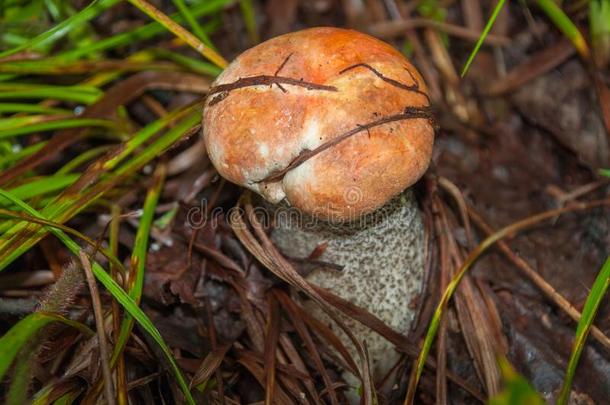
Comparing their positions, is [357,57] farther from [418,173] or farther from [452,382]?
[452,382]

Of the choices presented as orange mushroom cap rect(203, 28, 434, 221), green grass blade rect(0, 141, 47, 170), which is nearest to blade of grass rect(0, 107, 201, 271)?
green grass blade rect(0, 141, 47, 170)

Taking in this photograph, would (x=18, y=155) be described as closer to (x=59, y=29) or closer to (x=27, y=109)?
(x=27, y=109)

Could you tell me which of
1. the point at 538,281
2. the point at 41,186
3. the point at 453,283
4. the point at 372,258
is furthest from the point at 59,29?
the point at 538,281

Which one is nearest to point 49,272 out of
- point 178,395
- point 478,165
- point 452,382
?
point 178,395

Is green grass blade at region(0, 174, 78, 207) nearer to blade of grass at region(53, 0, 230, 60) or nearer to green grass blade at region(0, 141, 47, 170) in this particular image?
green grass blade at region(0, 141, 47, 170)

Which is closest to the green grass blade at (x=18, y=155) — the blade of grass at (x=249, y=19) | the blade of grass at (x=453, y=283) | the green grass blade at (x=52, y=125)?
the green grass blade at (x=52, y=125)

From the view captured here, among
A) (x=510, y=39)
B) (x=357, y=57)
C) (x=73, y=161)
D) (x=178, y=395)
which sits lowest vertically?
(x=178, y=395)

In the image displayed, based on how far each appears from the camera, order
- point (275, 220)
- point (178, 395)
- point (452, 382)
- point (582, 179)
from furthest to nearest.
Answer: point (582, 179), point (452, 382), point (275, 220), point (178, 395)

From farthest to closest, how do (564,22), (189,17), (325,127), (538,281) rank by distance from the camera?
(564,22) → (189,17) → (538,281) → (325,127)
